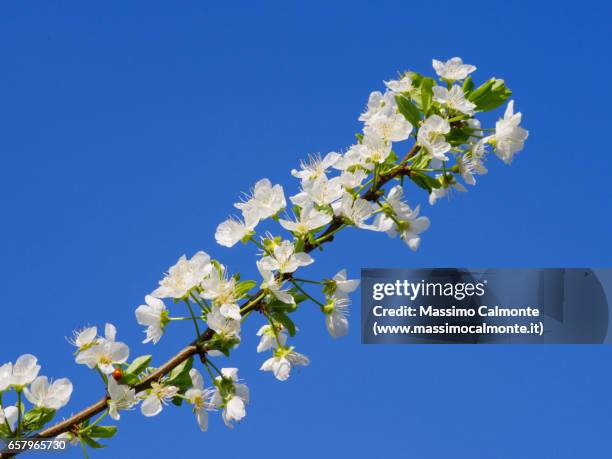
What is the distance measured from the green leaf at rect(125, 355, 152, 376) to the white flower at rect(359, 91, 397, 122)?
1154mm

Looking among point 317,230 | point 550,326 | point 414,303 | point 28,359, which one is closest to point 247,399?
point 317,230

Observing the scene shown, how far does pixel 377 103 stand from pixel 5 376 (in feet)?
5.34

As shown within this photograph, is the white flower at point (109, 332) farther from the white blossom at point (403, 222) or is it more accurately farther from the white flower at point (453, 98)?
the white flower at point (453, 98)

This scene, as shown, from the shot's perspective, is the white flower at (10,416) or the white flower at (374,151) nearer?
the white flower at (10,416)

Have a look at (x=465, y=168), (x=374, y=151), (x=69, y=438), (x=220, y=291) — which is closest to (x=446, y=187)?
(x=465, y=168)

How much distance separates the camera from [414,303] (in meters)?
4.45

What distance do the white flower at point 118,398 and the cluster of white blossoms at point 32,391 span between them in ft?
0.96

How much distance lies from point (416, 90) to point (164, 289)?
1172 mm

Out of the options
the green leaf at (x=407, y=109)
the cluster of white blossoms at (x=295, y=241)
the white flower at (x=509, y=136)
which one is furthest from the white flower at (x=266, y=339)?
the white flower at (x=509, y=136)

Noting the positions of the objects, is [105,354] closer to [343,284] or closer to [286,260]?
[286,260]

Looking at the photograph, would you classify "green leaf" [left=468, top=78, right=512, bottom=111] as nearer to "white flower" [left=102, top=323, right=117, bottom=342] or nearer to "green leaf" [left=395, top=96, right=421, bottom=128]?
"green leaf" [left=395, top=96, right=421, bottom=128]

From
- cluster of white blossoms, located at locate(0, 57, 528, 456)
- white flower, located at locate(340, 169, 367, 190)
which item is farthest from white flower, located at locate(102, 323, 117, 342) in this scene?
white flower, located at locate(340, 169, 367, 190)

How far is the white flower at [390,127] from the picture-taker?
2.84 m

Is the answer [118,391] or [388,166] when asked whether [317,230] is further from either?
[118,391]
